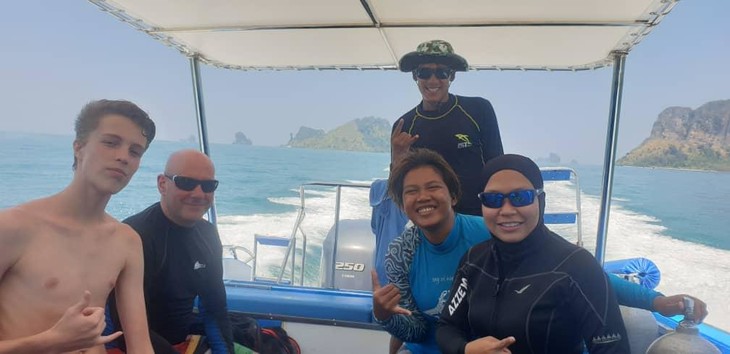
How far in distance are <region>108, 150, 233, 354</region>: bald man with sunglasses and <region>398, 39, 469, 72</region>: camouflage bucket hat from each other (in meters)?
1.06

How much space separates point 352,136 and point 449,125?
27.0m

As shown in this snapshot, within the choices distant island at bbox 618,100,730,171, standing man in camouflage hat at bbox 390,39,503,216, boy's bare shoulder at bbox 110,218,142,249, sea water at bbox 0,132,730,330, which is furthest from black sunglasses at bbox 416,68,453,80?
distant island at bbox 618,100,730,171

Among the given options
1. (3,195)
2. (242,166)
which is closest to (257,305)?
(3,195)

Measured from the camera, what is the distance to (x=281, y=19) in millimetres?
2752

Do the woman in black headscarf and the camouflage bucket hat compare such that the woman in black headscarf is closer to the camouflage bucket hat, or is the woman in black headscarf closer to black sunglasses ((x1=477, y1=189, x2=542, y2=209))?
black sunglasses ((x1=477, y1=189, x2=542, y2=209))

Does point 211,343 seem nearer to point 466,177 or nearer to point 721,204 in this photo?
point 466,177

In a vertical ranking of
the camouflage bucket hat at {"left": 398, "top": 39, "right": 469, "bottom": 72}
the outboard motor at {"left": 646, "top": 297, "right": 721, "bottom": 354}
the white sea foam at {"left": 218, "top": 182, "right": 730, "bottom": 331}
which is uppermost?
the camouflage bucket hat at {"left": 398, "top": 39, "right": 469, "bottom": 72}

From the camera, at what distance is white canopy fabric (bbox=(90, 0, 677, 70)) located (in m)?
2.41

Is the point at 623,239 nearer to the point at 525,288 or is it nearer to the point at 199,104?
the point at 199,104

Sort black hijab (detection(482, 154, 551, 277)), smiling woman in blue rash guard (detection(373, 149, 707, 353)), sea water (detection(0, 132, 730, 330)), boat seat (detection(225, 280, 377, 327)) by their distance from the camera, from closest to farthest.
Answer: black hijab (detection(482, 154, 551, 277)) → smiling woman in blue rash guard (detection(373, 149, 707, 353)) → boat seat (detection(225, 280, 377, 327)) → sea water (detection(0, 132, 730, 330))

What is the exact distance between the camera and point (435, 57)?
2303 millimetres

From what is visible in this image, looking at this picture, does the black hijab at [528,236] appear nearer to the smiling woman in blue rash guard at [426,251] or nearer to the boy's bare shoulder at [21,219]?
the smiling woman in blue rash guard at [426,251]

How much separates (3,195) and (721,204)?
91.0ft

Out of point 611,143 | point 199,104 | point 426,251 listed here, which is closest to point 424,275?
point 426,251
